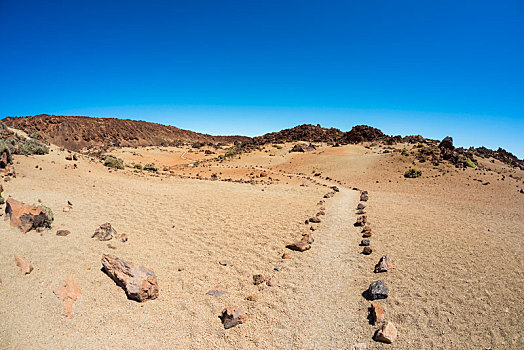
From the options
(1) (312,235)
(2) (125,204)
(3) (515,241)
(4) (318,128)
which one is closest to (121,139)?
(4) (318,128)

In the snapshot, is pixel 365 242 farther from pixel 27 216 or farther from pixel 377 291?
pixel 27 216

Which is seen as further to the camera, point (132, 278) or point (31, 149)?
point (31, 149)

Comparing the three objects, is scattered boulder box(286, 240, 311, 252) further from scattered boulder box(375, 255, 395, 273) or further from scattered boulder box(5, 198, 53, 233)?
scattered boulder box(5, 198, 53, 233)

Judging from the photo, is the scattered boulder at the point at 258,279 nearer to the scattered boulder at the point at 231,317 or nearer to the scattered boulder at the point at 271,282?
the scattered boulder at the point at 271,282

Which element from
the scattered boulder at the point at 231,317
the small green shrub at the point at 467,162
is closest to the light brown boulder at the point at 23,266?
the scattered boulder at the point at 231,317

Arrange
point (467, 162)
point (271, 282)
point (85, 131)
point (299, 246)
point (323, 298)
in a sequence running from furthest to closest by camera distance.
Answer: point (85, 131), point (467, 162), point (299, 246), point (271, 282), point (323, 298)

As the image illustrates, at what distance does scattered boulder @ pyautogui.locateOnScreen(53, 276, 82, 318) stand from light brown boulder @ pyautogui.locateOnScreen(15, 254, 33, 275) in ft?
2.50

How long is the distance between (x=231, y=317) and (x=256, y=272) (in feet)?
6.03

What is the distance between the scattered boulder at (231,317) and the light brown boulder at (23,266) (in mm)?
3788

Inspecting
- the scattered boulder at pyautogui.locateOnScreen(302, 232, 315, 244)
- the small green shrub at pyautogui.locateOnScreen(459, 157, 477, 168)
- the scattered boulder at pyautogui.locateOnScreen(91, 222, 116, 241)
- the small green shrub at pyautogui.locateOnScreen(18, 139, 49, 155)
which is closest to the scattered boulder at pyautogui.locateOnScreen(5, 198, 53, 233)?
the scattered boulder at pyautogui.locateOnScreen(91, 222, 116, 241)

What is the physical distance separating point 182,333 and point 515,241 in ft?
33.5

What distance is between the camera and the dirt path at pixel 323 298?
430 cm

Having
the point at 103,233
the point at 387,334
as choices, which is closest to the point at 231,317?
the point at 387,334

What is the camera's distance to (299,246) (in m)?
7.52
